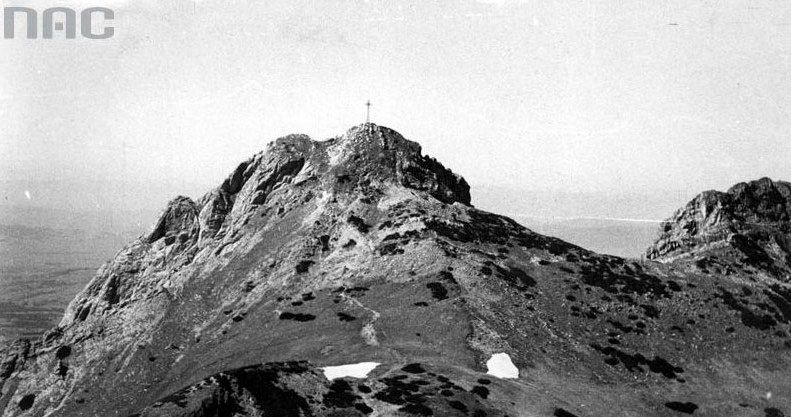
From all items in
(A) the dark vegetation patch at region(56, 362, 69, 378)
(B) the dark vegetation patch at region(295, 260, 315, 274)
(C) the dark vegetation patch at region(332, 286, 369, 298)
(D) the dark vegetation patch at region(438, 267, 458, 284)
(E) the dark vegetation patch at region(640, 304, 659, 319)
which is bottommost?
(A) the dark vegetation patch at region(56, 362, 69, 378)

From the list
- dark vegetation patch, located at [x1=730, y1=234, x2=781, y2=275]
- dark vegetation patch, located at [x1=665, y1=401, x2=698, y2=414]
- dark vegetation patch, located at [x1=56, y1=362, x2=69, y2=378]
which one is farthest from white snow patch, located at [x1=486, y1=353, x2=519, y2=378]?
dark vegetation patch, located at [x1=56, y1=362, x2=69, y2=378]

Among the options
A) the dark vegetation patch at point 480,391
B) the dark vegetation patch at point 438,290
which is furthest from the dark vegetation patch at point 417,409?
the dark vegetation patch at point 438,290

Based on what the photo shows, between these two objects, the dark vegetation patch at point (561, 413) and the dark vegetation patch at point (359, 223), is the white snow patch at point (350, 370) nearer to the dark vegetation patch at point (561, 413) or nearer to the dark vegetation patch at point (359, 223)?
the dark vegetation patch at point (561, 413)

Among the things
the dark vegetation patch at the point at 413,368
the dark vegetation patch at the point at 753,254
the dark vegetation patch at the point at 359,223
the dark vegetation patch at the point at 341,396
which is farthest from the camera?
the dark vegetation patch at the point at 753,254

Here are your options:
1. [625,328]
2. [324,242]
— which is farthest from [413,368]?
[324,242]

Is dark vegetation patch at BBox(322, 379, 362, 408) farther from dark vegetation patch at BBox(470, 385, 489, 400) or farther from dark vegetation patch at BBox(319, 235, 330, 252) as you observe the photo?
dark vegetation patch at BBox(319, 235, 330, 252)

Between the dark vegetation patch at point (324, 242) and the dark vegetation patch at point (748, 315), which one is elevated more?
the dark vegetation patch at point (324, 242)
